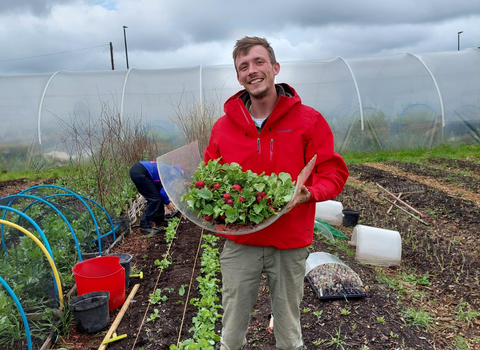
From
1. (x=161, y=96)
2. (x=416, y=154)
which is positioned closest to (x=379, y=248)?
(x=416, y=154)

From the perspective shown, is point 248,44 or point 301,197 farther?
point 248,44

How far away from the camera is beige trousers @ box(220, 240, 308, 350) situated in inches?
73.8

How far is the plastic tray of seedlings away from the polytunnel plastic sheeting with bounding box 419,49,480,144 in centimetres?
973

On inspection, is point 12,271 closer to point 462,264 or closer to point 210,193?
point 210,193

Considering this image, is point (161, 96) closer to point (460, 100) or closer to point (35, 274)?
point (35, 274)

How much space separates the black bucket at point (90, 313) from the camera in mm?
→ 2854

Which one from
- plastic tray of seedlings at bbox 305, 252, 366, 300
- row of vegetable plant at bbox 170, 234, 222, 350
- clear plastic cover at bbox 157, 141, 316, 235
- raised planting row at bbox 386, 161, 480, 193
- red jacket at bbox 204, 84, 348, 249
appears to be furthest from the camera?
raised planting row at bbox 386, 161, 480, 193

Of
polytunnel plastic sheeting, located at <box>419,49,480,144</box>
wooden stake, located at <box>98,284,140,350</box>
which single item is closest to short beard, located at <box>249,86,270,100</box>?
wooden stake, located at <box>98,284,140,350</box>

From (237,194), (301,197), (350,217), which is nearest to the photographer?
(301,197)

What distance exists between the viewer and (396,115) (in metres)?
11.3

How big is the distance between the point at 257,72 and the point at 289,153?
43 cm

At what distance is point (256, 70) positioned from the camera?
1.81m

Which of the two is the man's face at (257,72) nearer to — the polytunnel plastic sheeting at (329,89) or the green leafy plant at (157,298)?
the green leafy plant at (157,298)

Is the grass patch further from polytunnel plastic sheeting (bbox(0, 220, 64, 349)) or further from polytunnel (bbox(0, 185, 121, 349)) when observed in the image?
polytunnel plastic sheeting (bbox(0, 220, 64, 349))
